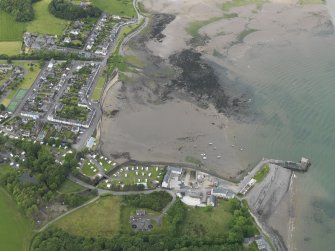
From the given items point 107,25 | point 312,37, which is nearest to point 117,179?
point 107,25

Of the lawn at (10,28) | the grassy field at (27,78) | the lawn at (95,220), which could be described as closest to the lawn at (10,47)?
the lawn at (10,28)

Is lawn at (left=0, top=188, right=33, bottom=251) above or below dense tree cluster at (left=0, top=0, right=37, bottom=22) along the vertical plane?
below

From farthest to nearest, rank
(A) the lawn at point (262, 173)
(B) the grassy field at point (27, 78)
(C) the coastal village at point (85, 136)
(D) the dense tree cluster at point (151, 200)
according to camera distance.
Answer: (B) the grassy field at point (27, 78) → (A) the lawn at point (262, 173) → (C) the coastal village at point (85, 136) → (D) the dense tree cluster at point (151, 200)

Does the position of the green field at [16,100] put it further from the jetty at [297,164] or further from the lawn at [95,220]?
the jetty at [297,164]

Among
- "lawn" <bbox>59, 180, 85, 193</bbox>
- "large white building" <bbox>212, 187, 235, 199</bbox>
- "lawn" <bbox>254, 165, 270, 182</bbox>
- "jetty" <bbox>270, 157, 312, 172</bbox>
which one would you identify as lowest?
"lawn" <bbox>59, 180, 85, 193</bbox>

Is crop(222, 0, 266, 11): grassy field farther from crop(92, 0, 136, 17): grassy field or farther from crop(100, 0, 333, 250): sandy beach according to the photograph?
crop(92, 0, 136, 17): grassy field

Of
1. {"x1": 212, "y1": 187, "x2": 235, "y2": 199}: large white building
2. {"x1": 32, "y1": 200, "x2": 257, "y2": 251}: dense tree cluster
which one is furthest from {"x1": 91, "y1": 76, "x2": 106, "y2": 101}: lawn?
{"x1": 32, "y1": 200, "x2": 257, "y2": 251}: dense tree cluster
